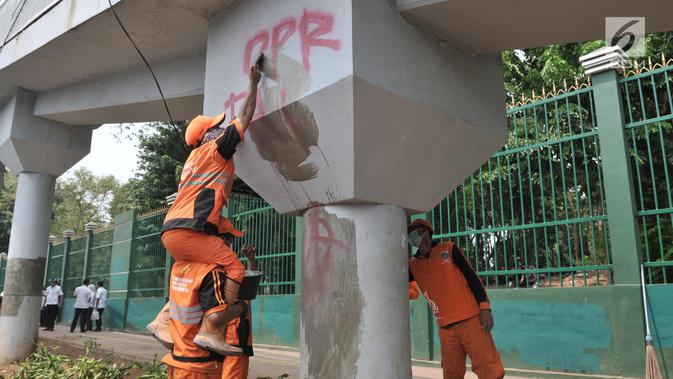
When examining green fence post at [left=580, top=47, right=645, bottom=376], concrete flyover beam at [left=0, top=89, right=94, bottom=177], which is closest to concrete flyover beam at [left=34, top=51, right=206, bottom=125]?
concrete flyover beam at [left=0, top=89, right=94, bottom=177]

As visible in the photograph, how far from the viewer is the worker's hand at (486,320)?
3.85 m

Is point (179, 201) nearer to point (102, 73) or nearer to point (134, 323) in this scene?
point (102, 73)

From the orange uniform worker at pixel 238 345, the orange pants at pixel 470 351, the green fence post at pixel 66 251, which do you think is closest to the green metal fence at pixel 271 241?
the orange uniform worker at pixel 238 345

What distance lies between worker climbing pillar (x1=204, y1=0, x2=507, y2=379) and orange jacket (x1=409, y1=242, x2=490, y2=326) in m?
0.65

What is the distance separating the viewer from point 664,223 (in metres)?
8.20

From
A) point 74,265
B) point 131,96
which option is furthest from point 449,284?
point 74,265

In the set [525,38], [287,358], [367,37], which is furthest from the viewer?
[287,358]

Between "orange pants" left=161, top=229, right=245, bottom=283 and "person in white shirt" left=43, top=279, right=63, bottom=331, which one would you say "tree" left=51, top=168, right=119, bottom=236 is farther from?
"orange pants" left=161, top=229, right=245, bottom=283

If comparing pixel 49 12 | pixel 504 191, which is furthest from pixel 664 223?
pixel 49 12

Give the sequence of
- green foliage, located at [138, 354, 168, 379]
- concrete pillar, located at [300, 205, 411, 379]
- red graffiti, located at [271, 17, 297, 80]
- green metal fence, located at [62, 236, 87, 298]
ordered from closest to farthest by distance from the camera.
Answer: concrete pillar, located at [300, 205, 411, 379] → red graffiti, located at [271, 17, 297, 80] → green foliage, located at [138, 354, 168, 379] → green metal fence, located at [62, 236, 87, 298]

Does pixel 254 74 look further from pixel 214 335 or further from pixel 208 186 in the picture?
pixel 214 335

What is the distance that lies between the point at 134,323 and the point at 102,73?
8.10m

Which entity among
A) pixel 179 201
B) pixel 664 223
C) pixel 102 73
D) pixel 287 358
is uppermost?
pixel 102 73

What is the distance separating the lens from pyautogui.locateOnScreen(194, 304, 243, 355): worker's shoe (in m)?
2.79
